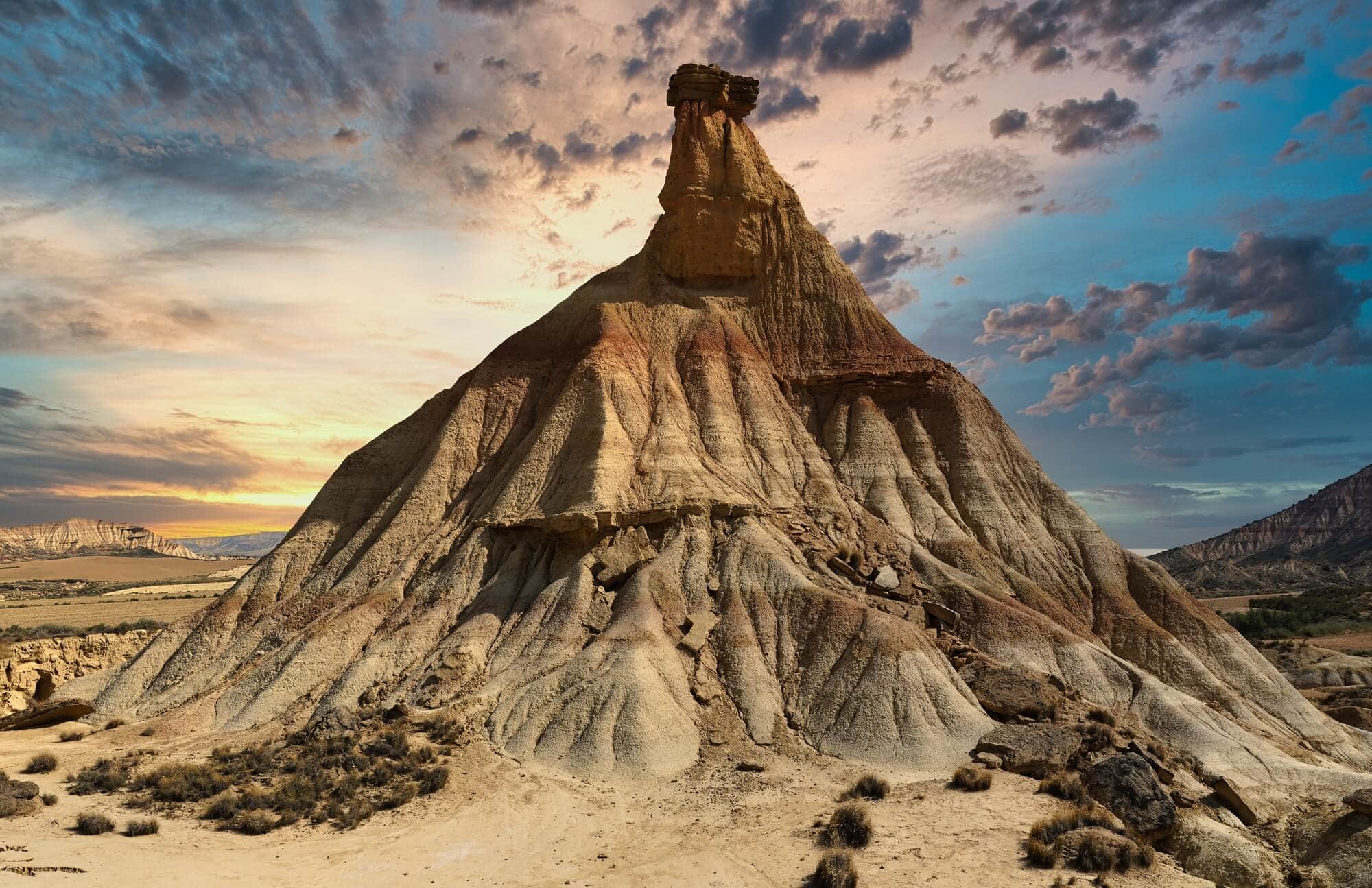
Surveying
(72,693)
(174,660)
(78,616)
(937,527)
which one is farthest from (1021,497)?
(78,616)

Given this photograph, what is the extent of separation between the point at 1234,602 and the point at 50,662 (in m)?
104

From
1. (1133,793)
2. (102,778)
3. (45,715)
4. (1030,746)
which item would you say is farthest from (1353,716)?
(45,715)

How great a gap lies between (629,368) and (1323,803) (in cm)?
3134

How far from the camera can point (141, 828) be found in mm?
20672

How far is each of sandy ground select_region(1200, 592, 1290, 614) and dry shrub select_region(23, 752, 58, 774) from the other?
8677 centimetres

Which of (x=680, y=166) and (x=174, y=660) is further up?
(x=680, y=166)

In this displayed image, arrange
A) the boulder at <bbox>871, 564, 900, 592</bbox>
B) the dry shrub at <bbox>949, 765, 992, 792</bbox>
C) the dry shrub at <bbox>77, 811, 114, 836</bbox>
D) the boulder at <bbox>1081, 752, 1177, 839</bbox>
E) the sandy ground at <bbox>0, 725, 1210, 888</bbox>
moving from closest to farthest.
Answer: the sandy ground at <bbox>0, 725, 1210, 888</bbox> < the dry shrub at <bbox>77, 811, 114, 836</bbox> < the boulder at <bbox>1081, 752, 1177, 839</bbox> < the dry shrub at <bbox>949, 765, 992, 792</bbox> < the boulder at <bbox>871, 564, 900, 592</bbox>

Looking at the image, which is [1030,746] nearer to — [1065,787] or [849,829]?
[1065,787]

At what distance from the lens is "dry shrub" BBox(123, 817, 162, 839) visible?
2056cm

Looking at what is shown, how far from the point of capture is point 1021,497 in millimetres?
41875

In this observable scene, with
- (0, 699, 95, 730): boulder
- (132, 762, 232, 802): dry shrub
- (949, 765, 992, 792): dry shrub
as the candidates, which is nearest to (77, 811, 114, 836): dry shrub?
(132, 762, 232, 802): dry shrub

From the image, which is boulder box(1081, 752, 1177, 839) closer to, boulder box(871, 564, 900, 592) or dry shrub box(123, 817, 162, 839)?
boulder box(871, 564, 900, 592)

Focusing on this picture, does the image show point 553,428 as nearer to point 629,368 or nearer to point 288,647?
point 629,368

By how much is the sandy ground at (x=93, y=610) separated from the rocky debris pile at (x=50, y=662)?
19.4 metres
